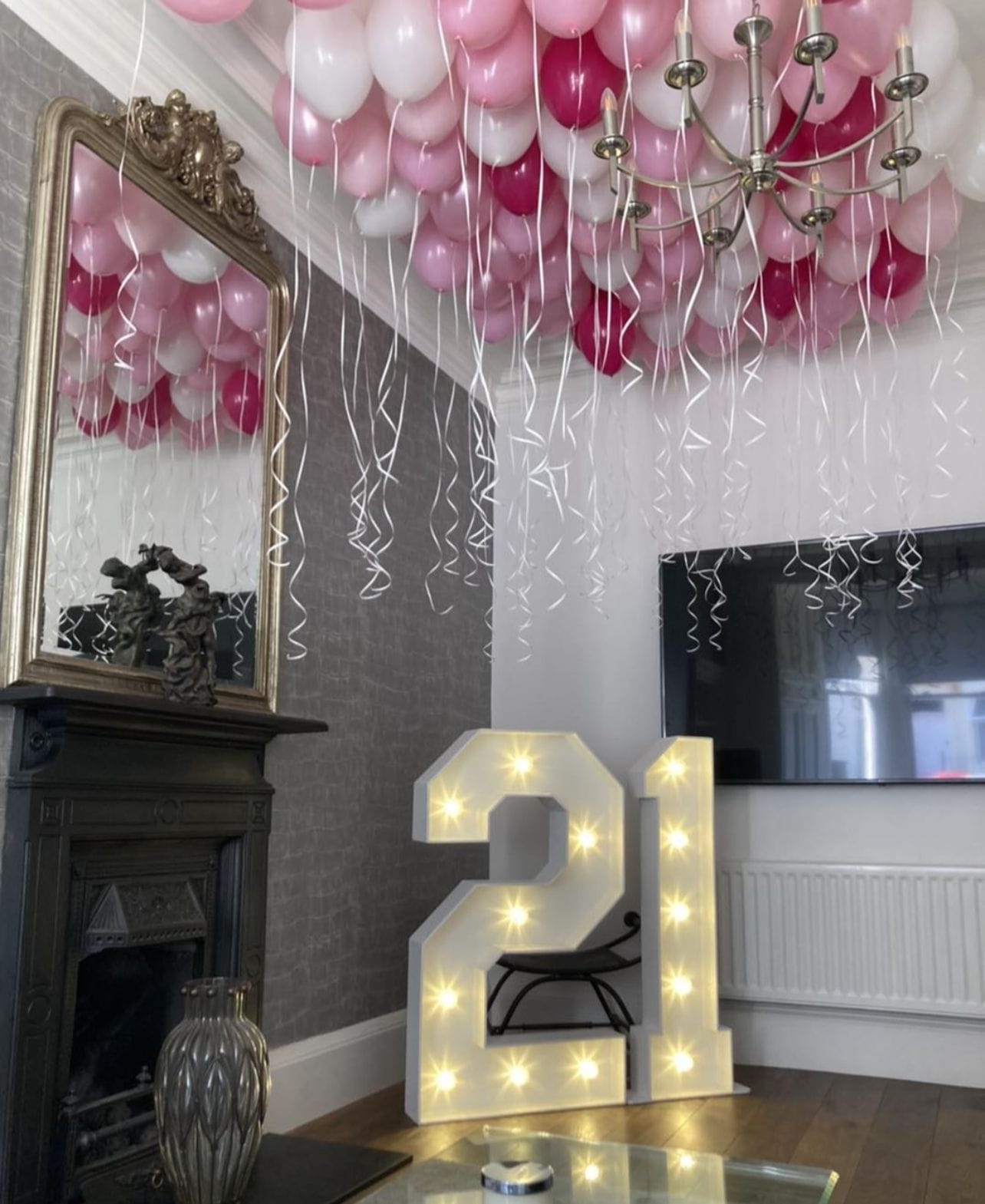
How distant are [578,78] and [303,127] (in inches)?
24.7

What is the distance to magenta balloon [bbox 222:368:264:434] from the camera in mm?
2734

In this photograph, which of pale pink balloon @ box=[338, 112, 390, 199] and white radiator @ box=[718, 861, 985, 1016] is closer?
pale pink balloon @ box=[338, 112, 390, 199]

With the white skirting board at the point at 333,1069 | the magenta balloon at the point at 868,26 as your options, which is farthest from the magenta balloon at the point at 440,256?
the white skirting board at the point at 333,1069

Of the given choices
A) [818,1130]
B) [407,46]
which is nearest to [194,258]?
[407,46]

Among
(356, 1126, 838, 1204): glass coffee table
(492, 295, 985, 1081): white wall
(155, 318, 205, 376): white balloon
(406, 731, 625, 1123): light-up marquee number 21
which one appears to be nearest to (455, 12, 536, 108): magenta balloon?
(155, 318, 205, 376): white balloon

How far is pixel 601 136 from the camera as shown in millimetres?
2398

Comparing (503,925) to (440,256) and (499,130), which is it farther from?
(499,130)

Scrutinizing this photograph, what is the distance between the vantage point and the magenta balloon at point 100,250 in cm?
228

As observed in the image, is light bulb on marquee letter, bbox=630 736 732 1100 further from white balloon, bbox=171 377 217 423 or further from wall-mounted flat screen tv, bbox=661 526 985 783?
white balloon, bbox=171 377 217 423

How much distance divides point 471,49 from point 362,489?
144 cm

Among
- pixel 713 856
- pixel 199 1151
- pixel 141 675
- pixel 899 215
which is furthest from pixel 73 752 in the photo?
pixel 899 215

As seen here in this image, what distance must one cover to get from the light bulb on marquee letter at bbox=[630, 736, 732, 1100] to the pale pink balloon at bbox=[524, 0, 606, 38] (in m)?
1.96

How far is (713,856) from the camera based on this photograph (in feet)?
10.8

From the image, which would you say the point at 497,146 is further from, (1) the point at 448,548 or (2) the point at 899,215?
(1) the point at 448,548
